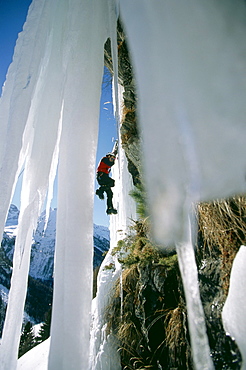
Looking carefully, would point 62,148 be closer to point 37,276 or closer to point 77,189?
point 77,189

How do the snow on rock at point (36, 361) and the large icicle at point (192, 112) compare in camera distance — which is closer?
the large icicle at point (192, 112)

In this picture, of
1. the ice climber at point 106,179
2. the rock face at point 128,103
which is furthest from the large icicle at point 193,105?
the ice climber at point 106,179

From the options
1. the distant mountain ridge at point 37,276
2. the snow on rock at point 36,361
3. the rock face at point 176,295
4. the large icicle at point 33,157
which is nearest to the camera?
→ the large icicle at point 33,157

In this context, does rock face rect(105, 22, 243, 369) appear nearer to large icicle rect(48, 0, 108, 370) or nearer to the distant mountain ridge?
large icicle rect(48, 0, 108, 370)

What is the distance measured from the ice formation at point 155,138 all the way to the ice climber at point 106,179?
2561 millimetres

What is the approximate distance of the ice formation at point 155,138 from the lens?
82 centimetres

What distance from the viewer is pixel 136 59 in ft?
3.33

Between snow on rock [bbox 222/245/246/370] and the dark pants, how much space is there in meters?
3.04

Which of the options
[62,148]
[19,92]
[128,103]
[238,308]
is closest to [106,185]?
[128,103]

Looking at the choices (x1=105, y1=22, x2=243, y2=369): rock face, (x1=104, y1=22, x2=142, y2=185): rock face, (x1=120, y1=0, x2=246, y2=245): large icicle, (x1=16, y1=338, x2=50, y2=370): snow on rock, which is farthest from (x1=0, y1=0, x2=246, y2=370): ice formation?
(x1=16, y1=338, x2=50, y2=370): snow on rock

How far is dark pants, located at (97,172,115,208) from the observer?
387cm

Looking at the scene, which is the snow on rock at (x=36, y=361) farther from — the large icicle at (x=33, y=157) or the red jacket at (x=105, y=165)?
the red jacket at (x=105, y=165)

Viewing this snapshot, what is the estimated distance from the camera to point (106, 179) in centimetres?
391

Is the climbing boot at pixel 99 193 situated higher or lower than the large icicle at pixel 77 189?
higher
